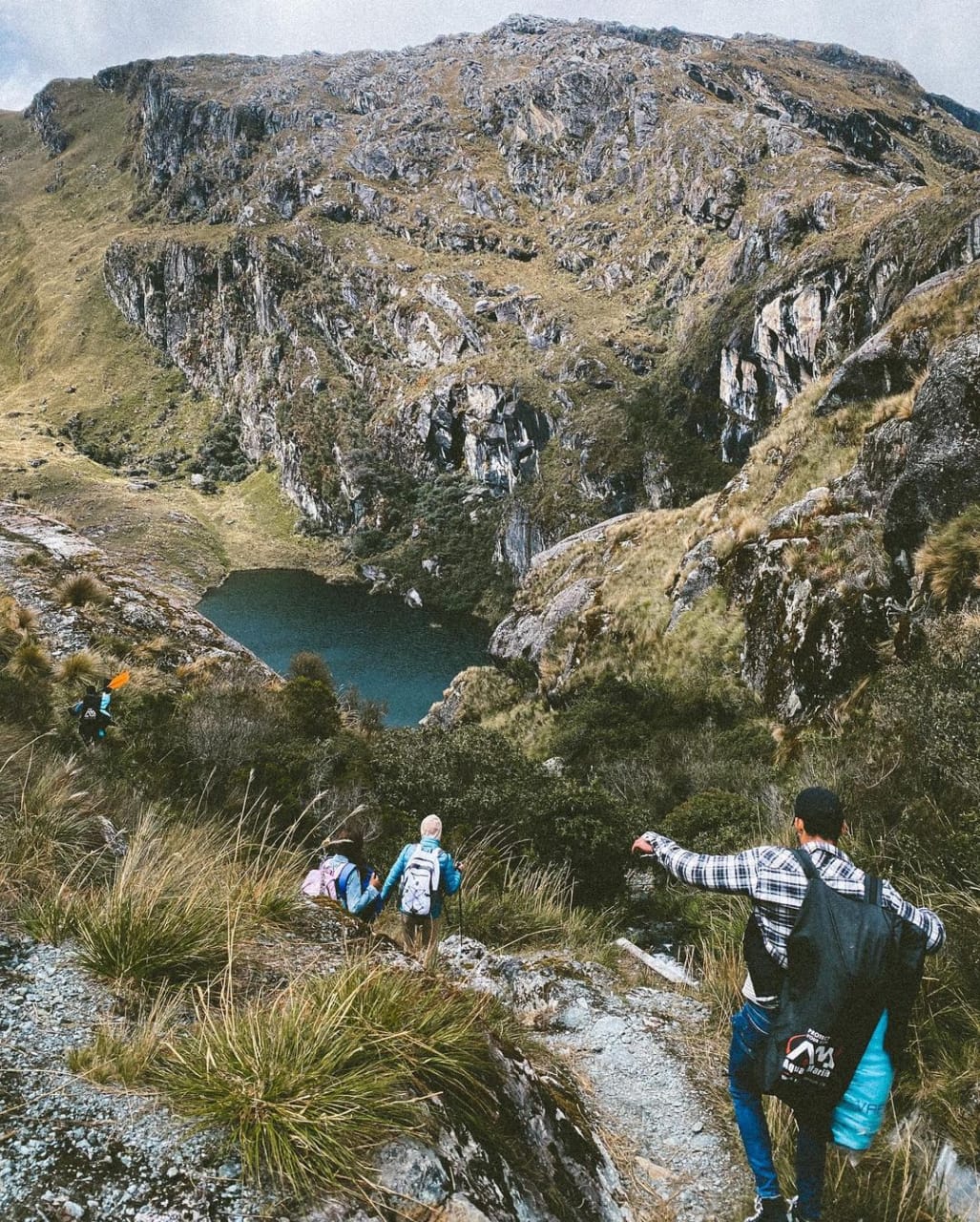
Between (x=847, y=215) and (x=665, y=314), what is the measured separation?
44.4 meters

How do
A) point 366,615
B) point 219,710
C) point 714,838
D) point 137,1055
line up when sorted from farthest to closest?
point 366,615 → point 219,710 → point 714,838 → point 137,1055

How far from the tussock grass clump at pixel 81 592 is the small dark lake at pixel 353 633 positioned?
61340 millimetres

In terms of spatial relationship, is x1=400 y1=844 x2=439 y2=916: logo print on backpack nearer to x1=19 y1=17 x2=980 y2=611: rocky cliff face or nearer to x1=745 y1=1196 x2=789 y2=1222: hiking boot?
x1=745 y1=1196 x2=789 y2=1222: hiking boot

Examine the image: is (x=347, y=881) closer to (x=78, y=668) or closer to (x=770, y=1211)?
(x=770, y=1211)

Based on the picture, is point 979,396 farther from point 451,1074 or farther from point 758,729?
point 451,1074

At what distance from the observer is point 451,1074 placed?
2.72 metres

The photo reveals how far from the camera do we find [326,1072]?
235 cm

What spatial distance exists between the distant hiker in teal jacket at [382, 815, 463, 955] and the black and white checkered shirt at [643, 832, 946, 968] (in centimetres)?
292

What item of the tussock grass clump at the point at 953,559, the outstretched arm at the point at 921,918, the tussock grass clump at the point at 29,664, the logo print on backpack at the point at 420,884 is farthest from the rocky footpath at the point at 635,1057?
the tussock grass clump at the point at 29,664

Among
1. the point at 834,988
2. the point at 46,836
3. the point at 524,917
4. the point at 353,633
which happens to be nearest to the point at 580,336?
the point at 353,633

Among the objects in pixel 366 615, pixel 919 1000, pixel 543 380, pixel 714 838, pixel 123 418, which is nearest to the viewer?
pixel 919 1000

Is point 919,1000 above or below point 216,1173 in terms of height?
below

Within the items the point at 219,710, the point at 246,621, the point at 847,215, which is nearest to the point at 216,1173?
the point at 219,710

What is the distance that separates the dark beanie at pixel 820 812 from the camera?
3.03 metres
